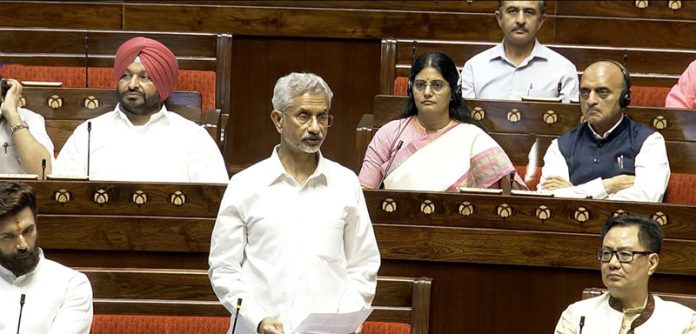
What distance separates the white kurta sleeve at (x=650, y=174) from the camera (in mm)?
2084

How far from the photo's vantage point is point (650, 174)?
2.10 meters

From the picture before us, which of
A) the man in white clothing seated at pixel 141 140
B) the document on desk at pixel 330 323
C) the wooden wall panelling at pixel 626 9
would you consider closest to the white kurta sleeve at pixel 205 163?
the man in white clothing seated at pixel 141 140

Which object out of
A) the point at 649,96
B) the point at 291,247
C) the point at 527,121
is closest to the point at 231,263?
the point at 291,247

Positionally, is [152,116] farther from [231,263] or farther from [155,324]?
[231,263]

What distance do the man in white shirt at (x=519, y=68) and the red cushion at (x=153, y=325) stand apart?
88cm

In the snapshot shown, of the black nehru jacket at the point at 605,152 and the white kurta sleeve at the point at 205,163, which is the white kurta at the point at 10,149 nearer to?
the white kurta sleeve at the point at 205,163

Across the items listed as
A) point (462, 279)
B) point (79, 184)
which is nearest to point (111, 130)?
point (79, 184)

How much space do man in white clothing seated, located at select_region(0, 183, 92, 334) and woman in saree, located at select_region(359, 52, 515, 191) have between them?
628mm

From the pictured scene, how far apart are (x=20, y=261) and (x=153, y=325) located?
19 cm

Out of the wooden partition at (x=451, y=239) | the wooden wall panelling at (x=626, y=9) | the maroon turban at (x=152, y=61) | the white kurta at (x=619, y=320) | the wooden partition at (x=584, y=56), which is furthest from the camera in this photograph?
the wooden wall panelling at (x=626, y=9)

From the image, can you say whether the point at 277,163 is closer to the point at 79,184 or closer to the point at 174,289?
the point at 174,289

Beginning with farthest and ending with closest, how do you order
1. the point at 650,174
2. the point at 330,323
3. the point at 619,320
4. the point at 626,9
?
1. the point at 626,9
2. the point at 650,174
3. the point at 619,320
4. the point at 330,323

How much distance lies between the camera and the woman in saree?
209 cm

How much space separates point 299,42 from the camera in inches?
110
